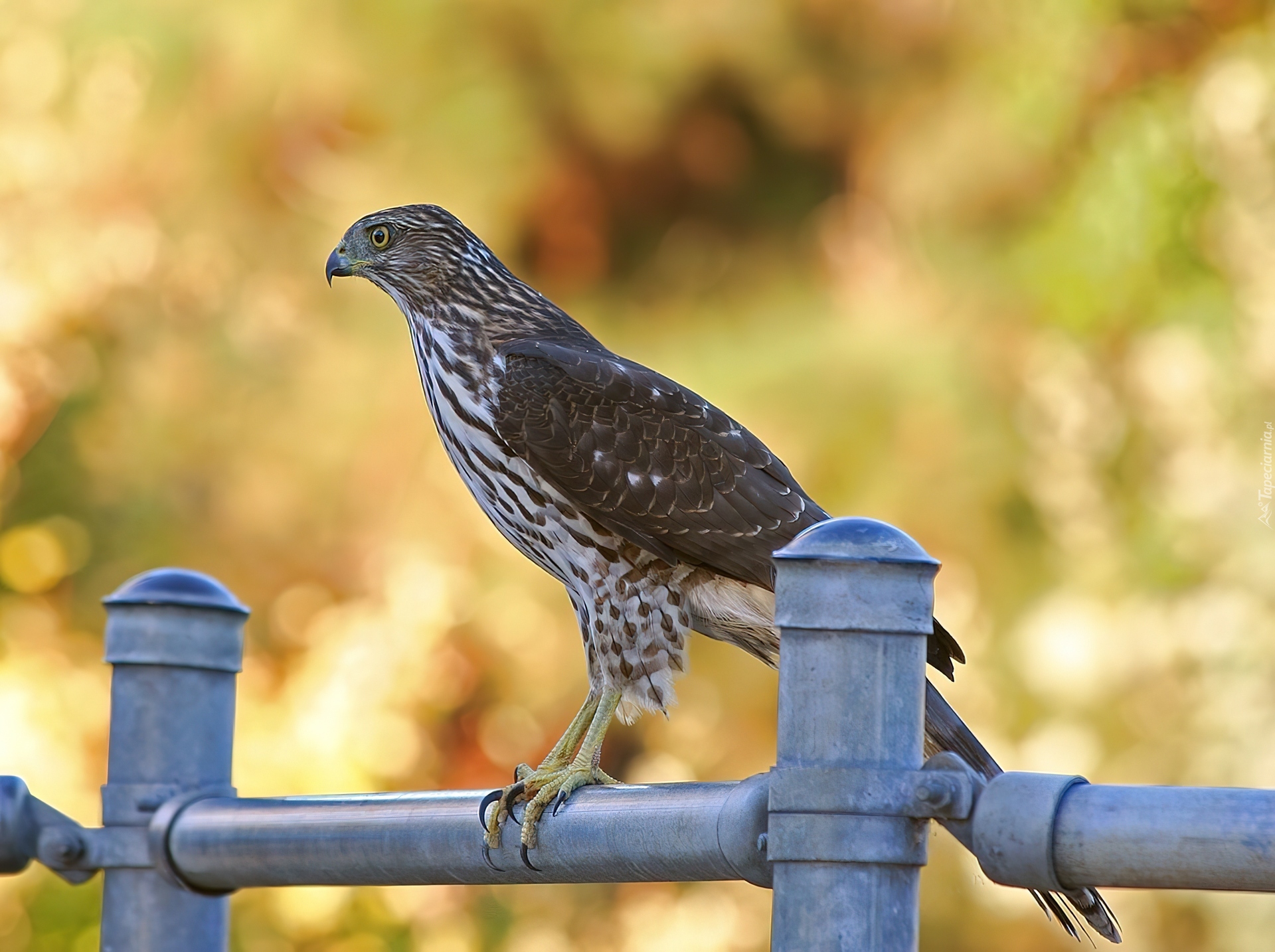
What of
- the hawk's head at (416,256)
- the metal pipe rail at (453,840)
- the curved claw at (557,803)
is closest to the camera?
the metal pipe rail at (453,840)

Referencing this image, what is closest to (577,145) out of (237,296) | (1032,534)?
(237,296)

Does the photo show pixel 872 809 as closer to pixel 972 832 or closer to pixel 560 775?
pixel 972 832

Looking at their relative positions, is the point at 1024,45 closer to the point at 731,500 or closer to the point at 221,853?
the point at 731,500

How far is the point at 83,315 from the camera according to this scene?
6352 millimetres

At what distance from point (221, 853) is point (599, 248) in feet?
18.2

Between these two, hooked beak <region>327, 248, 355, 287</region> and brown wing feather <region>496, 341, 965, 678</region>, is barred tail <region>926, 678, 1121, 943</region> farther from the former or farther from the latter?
hooked beak <region>327, 248, 355, 287</region>

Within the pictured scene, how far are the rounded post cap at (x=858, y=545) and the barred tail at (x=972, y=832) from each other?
0.21 meters

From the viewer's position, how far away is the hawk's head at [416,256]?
322 cm

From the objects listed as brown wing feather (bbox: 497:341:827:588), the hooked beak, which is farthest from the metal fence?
the hooked beak

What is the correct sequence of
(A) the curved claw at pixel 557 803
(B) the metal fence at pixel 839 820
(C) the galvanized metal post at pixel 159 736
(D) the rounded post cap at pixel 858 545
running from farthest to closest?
(C) the galvanized metal post at pixel 159 736 → (A) the curved claw at pixel 557 803 → (D) the rounded post cap at pixel 858 545 → (B) the metal fence at pixel 839 820

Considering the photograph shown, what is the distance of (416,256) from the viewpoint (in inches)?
129

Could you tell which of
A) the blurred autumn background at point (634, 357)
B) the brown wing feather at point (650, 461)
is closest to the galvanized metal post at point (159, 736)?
the brown wing feather at point (650, 461)

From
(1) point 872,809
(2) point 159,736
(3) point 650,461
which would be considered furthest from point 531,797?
(1) point 872,809

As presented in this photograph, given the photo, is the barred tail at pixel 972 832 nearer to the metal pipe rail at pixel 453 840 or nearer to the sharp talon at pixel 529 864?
the metal pipe rail at pixel 453 840
